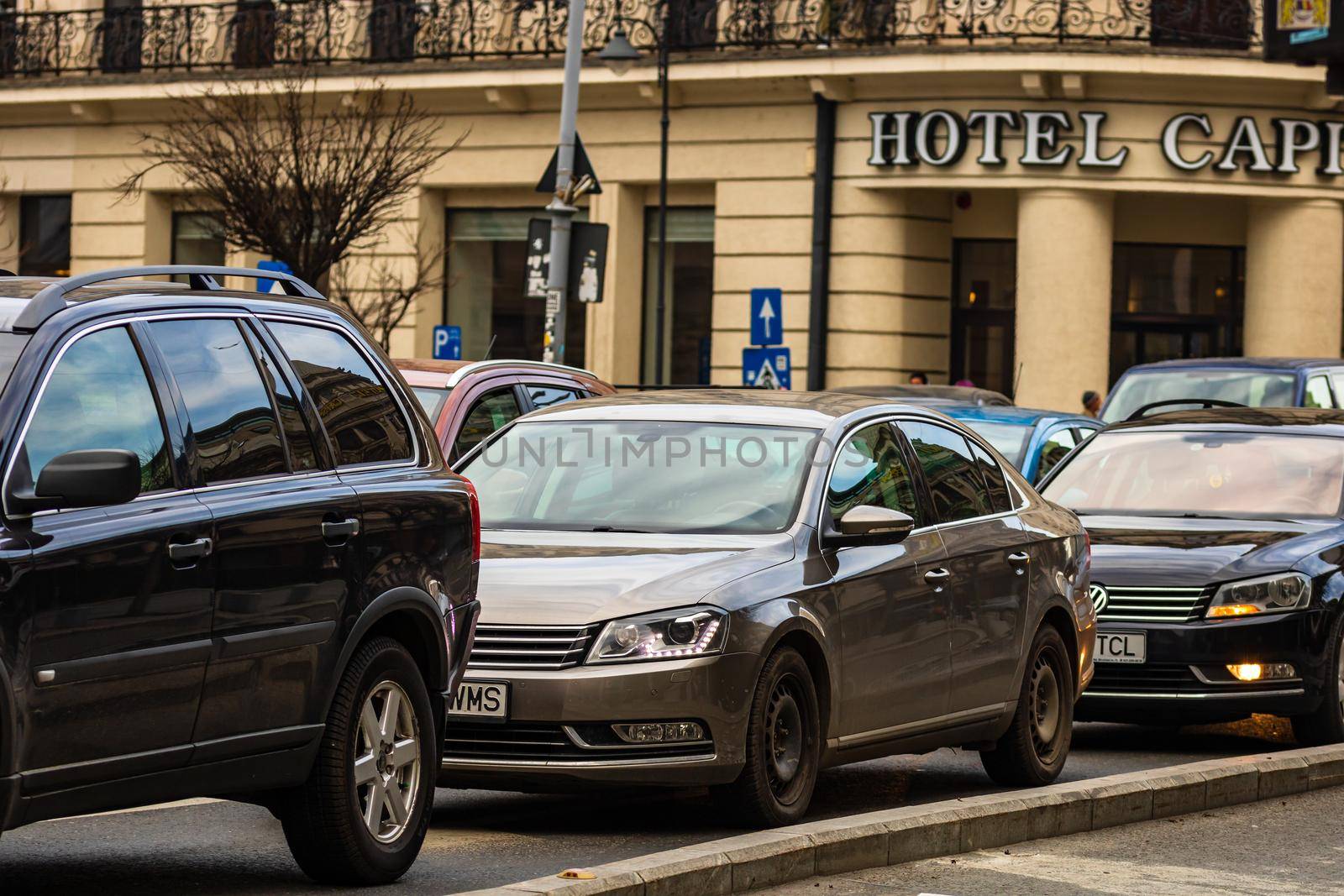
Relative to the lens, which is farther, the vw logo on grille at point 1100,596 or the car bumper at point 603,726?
the vw logo on grille at point 1100,596

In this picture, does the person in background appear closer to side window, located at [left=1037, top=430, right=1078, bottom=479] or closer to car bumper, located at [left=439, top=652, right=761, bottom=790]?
side window, located at [left=1037, top=430, right=1078, bottom=479]

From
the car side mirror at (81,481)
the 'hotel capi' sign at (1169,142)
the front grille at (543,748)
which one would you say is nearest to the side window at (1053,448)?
the front grille at (543,748)

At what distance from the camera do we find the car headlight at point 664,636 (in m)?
8.16

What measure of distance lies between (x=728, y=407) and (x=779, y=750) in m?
1.72

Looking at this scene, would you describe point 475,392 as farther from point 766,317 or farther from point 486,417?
point 766,317

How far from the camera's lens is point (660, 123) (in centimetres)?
3067

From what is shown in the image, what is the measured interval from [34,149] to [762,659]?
29.2 meters

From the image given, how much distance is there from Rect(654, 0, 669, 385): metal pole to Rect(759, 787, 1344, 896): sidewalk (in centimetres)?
2072

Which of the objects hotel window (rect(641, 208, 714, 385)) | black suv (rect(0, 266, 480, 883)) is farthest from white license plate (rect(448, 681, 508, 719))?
hotel window (rect(641, 208, 714, 385))

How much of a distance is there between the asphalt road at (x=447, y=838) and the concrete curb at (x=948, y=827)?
1.68 ft

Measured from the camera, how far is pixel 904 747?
9.38m

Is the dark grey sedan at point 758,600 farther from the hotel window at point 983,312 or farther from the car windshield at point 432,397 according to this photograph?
the hotel window at point 983,312

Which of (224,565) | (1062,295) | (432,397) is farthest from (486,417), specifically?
(1062,295)

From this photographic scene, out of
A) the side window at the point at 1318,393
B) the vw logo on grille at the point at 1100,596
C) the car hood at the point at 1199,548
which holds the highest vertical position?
the side window at the point at 1318,393
